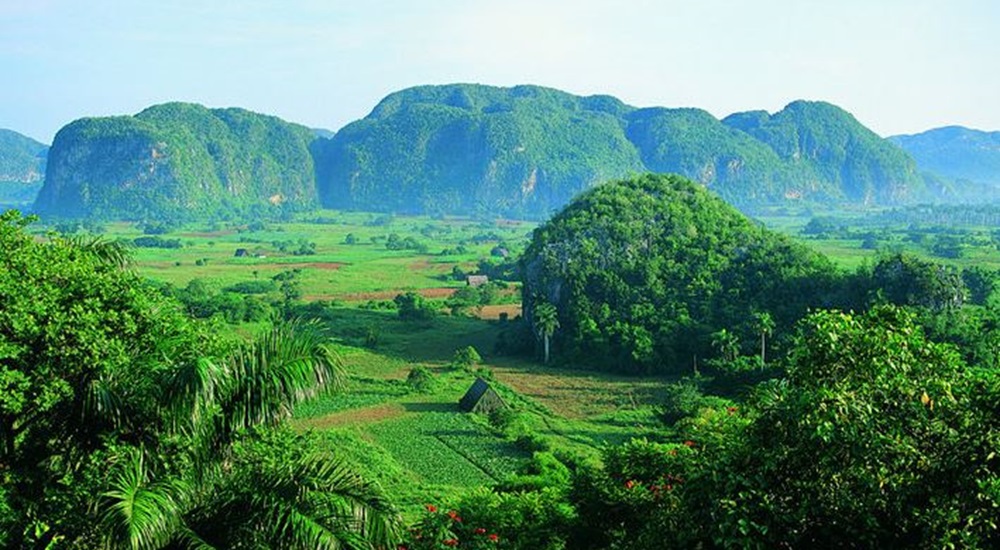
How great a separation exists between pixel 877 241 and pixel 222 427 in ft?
402

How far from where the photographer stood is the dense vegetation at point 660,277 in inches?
1861

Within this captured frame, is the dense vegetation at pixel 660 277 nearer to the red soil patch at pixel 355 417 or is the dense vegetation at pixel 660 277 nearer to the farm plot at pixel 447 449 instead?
the red soil patch at pixel 355 417

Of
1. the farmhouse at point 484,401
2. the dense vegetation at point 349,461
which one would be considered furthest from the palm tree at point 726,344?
the dense vegetation at point 349,461

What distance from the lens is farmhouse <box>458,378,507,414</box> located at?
3681 centimetres

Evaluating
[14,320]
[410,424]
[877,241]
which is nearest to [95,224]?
[877,241]

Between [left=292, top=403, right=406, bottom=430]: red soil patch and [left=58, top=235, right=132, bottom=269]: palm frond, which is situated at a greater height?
[left=58, top=235, right=132, bottom=269]: palm frond

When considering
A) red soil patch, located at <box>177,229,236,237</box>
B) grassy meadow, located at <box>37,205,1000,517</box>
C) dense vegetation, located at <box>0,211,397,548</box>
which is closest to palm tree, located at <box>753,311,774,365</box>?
grassy meadow, located at <box>37,205,1000,517</box>

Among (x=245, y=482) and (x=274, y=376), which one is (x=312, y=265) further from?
(x=245, y=482)

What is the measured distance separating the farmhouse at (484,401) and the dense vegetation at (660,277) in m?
11.8

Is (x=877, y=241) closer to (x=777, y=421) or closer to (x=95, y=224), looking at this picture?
(x=777, y=421)

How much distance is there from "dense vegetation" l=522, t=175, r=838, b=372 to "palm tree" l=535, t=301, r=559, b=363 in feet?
3.77

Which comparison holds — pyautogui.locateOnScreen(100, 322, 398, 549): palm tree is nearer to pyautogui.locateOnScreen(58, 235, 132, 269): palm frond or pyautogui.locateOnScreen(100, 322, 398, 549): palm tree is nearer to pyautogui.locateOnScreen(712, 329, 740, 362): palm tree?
pyautogui.locateOnScreen(58, 235, 132, 269): palm frond

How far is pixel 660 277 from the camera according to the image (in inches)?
2073

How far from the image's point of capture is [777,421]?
877 centimetres
